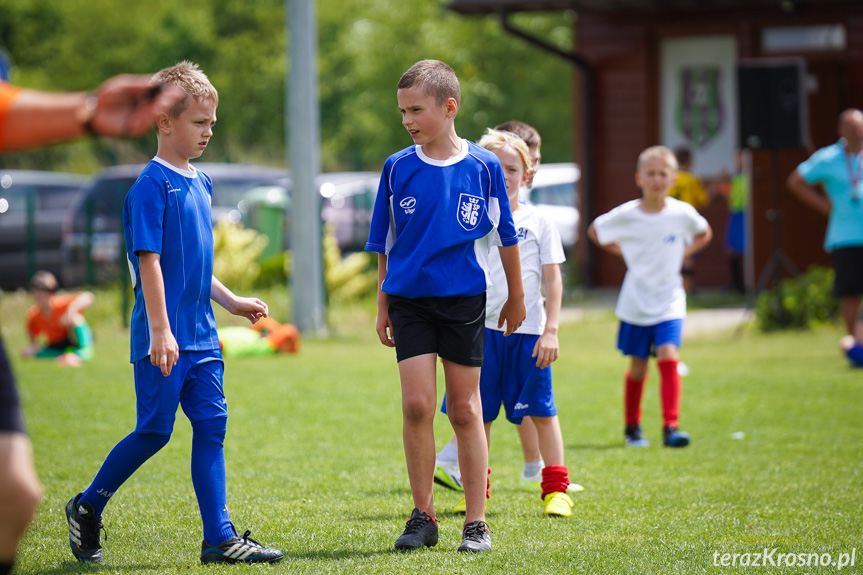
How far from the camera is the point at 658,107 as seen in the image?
1702cm

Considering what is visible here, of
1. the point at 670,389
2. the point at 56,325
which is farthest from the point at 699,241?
the point at 56,325

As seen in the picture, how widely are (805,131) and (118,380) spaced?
25.5 ft

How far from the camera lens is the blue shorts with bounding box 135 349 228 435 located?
4.00 metres

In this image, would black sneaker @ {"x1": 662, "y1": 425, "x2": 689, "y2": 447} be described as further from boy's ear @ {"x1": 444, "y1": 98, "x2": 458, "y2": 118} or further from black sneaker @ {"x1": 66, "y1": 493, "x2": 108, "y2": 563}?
black sneaker @ {"x1": 66, "y1": 493, "x2": 108, "y2": 563}

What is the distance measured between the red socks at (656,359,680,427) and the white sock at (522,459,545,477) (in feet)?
5.35

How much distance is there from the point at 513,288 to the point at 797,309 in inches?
357

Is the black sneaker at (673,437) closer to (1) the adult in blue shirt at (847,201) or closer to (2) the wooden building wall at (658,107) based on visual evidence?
(1) the adult in blue shirt at (847,201)

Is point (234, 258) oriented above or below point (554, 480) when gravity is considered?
above

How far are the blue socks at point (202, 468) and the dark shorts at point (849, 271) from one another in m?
7.39

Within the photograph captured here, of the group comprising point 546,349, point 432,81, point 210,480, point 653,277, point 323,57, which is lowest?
point 210,480

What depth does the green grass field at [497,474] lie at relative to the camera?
4.22 meters

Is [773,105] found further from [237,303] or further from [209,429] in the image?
[209,429]

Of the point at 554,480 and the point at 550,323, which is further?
the point at 554,480

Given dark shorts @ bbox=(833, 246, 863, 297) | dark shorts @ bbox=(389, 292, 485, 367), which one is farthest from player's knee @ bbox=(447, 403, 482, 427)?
dark shorts @ bbox=(833, 246, 863, 297)
